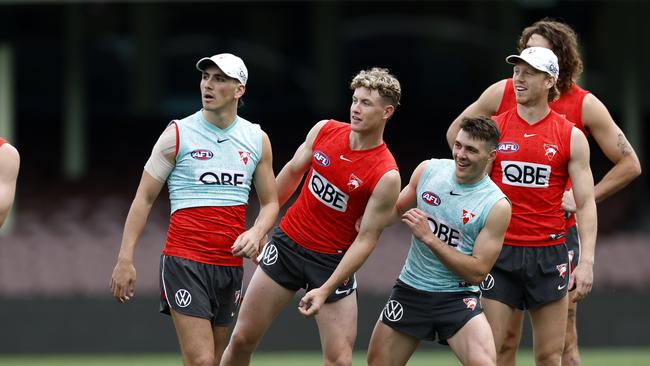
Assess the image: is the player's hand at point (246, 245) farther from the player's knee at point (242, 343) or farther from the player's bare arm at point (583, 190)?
the player's bare arm at point (583, 190)

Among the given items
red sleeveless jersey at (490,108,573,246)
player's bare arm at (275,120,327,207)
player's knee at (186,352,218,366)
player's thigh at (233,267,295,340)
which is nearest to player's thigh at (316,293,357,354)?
player's thigh at (233,267,295,340)

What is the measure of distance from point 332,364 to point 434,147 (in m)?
12.9

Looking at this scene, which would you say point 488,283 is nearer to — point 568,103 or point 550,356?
point 550,356

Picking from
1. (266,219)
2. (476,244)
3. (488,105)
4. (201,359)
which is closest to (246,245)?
(266,219)

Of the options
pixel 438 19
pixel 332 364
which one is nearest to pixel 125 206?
pixel 438 19

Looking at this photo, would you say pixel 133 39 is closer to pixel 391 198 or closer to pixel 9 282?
pixel 9 282

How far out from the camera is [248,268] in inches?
581

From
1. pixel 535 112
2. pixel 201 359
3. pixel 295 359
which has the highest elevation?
pixel 535 112

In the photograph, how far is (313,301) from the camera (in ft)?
24.0

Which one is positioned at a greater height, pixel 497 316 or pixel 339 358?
pixel 497 316

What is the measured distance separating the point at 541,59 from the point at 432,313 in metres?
1.64

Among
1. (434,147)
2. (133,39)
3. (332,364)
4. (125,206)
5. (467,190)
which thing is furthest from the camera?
(133,39)

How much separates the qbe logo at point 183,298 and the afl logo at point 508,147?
2051mm

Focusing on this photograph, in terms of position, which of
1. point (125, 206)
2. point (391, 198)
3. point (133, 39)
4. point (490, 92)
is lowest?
point (125, 206)
